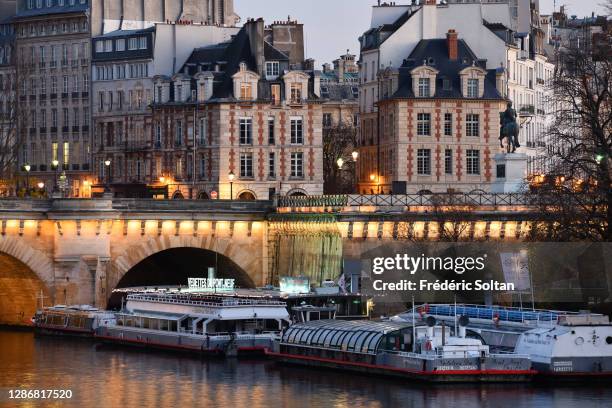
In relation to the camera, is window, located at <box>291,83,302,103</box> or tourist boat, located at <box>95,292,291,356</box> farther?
window, located at <box>291,83,302,103</box>

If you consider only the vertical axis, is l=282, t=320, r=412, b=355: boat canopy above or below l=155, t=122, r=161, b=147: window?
below

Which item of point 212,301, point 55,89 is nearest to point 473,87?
point 212,301

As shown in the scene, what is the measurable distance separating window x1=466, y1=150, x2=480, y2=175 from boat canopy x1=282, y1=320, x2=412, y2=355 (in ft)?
112

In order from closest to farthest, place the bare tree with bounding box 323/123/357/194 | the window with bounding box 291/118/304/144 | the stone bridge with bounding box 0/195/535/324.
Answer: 1. the stone bridge with bounding box 0/195/535/324
2. the window with bounding box 291/118/304/144
3. the bare tree with bounding box 323/123/357/194

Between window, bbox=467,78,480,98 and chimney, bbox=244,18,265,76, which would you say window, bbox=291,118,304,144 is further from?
window, bbox=467,78,480,98

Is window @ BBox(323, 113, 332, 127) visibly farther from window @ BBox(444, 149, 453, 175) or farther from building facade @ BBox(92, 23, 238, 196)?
window @ BBox(444, 149, 453, 175)

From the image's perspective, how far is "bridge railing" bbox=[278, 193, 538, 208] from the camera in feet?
330

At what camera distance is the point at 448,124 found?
120 meters

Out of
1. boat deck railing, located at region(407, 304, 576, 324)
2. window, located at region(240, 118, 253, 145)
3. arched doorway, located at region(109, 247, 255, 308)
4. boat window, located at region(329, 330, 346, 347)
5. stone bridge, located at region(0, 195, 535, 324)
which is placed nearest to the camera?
boat deck railing, located at region(407, 304, 576, 324)

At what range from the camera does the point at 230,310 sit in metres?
89.8

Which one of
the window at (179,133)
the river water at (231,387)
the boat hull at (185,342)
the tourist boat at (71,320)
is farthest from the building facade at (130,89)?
the river water at (231,387)

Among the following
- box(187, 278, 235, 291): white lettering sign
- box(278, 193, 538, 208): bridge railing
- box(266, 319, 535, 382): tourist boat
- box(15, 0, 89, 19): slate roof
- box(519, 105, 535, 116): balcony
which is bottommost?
box(266, 319, 535, 382): tourist boat

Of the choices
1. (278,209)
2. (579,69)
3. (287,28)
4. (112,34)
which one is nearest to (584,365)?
(579,69)

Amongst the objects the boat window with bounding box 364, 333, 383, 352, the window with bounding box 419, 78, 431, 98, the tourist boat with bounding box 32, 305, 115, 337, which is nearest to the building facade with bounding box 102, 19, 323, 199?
the window with bounding box 419, 78, 431, 98
